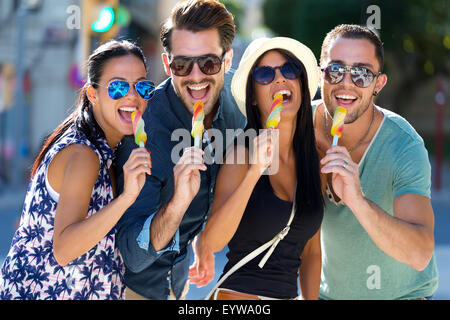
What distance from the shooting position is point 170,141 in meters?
3.60

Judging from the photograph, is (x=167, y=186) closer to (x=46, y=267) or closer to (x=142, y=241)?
(x=142, y=241)

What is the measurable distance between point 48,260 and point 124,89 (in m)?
0.94

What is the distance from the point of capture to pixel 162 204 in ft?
11.5

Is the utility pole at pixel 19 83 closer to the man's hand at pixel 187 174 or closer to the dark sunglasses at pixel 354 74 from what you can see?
the dark sunglasses at pixel 354 74

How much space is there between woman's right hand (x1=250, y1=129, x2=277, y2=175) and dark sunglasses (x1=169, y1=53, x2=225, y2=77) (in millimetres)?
547

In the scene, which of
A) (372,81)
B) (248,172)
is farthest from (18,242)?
(372,81)

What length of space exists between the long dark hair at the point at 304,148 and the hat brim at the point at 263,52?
0.03 metres

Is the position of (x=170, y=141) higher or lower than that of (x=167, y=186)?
higher

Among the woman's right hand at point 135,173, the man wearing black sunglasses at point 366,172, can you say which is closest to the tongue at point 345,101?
the man wearing black sunglasses at point 366,172

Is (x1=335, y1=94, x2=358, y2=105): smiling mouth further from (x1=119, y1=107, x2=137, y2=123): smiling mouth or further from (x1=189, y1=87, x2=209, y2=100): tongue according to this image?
(x1=119, y1=107, x2=137, y2=123): smiling mouth

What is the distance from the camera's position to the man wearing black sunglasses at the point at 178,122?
11.0ft

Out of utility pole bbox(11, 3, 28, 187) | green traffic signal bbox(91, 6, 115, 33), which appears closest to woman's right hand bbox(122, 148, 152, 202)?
green traffic signal bbox(91, 6, 115, 33)

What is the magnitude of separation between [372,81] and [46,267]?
6.53ft

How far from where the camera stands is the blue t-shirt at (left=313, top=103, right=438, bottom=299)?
3523mm
